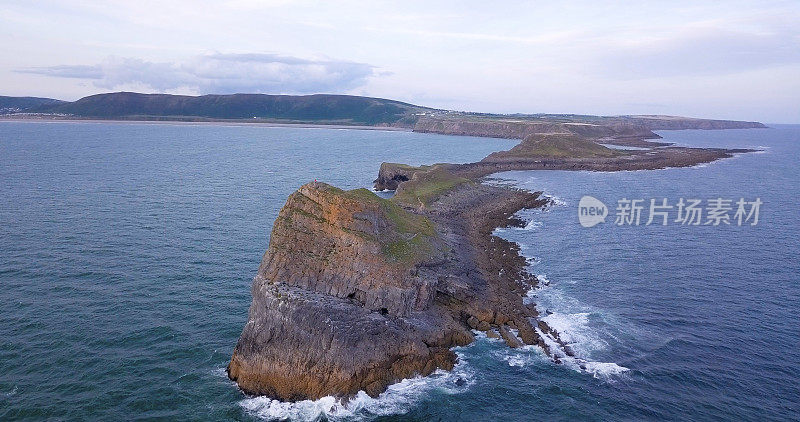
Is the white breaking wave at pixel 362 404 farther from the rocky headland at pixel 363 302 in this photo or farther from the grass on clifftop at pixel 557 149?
the grass on clifftop at pixel 557 149

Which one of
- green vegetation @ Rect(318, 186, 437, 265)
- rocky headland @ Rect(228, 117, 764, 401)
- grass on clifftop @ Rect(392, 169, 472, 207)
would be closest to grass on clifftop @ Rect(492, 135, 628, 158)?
grass on clifftop @ Rect(392, 169, 472, 207)

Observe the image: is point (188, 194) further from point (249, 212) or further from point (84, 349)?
point (84, 349)

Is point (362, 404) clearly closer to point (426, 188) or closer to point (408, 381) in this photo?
point (408, 381)

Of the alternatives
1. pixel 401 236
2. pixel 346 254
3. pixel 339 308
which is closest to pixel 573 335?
pixel 401 236

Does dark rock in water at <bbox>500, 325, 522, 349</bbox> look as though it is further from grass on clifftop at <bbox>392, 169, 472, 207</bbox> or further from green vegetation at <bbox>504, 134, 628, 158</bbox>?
green vegetation at <bbox>504, 134, 628, 158</bbox>

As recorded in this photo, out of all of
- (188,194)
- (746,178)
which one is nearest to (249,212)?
(188,194)
